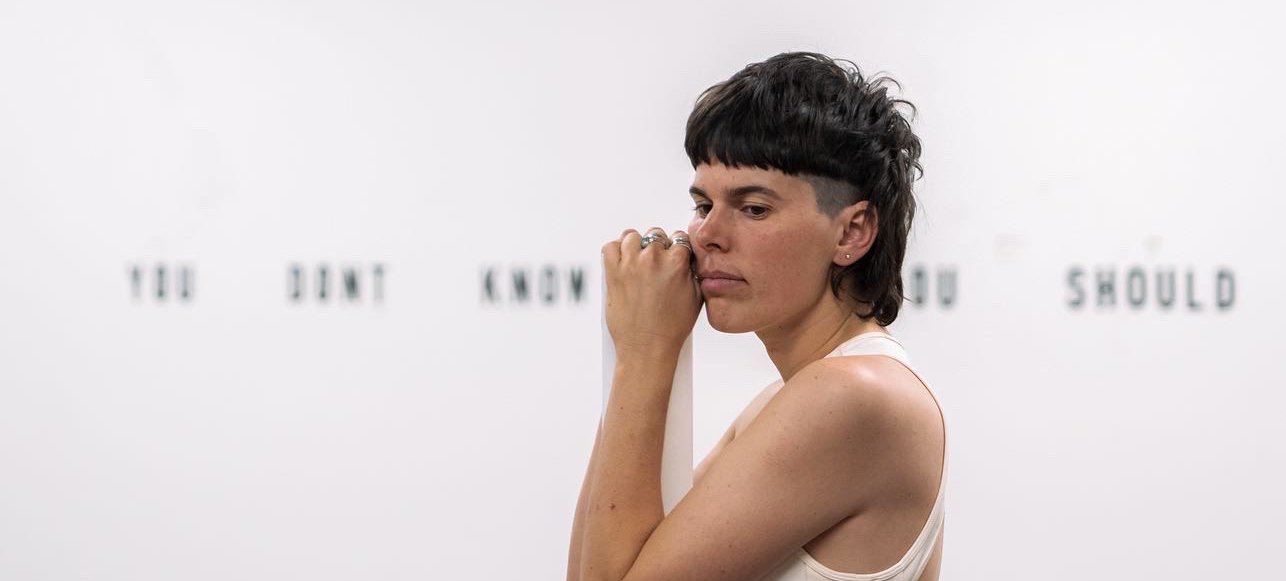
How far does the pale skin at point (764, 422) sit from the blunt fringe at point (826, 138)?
0.02 metres

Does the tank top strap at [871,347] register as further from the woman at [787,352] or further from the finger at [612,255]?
the finger at [612,255]

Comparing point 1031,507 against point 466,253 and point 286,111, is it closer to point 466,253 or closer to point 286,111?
point 466,253

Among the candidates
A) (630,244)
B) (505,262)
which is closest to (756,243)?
(630,244)

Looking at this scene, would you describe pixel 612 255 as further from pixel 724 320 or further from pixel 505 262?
pixel 505 262

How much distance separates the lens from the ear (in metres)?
1.36

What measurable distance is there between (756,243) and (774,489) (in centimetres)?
29

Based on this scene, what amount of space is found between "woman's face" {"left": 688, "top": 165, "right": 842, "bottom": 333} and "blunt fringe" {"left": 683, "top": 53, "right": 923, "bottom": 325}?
0.06 ft

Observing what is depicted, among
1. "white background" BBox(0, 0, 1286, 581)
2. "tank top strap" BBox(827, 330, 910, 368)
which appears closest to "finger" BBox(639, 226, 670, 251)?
"tank top strap" BBox(827, 330, 910, 368)

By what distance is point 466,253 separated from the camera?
104 inches

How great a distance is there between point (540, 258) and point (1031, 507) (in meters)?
1.23

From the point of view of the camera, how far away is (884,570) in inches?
49.3

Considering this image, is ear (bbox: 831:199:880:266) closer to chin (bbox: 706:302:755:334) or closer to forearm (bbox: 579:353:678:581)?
chin (bbox: 706:302:755:334)

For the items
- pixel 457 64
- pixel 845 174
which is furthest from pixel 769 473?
pixel 457 64

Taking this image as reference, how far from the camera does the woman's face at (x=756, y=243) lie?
1.32m
